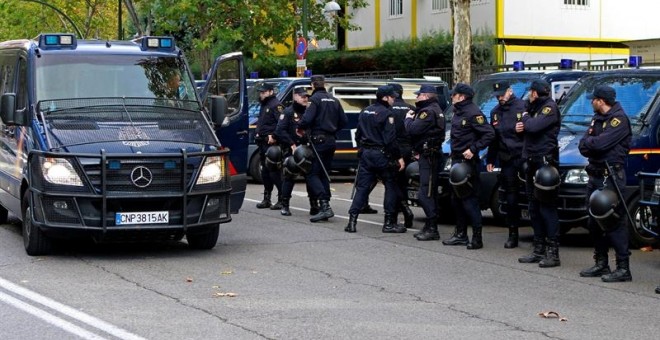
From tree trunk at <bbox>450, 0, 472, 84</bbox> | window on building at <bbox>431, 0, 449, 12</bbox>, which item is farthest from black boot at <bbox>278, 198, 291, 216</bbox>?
window on building at <bbox>431, 0, 449, 12</bbox>

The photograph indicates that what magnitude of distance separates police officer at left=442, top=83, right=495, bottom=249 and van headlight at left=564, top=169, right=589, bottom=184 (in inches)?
35.5

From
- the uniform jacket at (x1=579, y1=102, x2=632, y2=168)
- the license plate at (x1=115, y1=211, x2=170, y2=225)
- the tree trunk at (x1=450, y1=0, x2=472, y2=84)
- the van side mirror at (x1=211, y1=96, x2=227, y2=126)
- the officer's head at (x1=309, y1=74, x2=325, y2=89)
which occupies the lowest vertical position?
→ the license plate at (x1=115, y1=211, x2=170, y2=225)

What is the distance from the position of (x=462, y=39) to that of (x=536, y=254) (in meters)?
15.0

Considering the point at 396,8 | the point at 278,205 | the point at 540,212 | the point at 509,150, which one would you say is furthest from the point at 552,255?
the point at 396,8

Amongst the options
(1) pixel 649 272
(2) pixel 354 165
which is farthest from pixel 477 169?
(2) pixel 354 165

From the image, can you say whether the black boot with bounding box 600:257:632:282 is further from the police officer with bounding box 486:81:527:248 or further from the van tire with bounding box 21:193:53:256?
the van tire with bounding box 21:193:53:256

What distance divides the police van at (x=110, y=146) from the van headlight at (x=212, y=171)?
10mm

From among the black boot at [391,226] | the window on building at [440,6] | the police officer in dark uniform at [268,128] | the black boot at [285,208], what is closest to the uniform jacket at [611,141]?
the black boot at [391,226]

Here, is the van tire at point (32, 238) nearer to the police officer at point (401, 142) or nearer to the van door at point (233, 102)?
the van door at point (233, 102)

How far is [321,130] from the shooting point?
50.1 feet

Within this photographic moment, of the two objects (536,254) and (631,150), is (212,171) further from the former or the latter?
(631,150)

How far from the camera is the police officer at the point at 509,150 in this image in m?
12.6

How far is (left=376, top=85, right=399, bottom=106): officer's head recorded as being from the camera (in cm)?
1400

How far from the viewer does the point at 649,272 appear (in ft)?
36.9
